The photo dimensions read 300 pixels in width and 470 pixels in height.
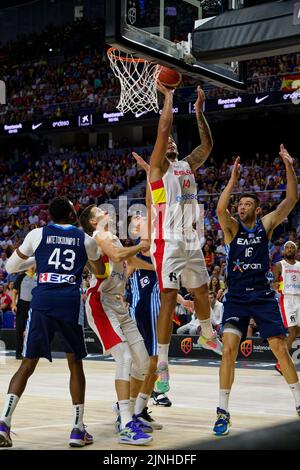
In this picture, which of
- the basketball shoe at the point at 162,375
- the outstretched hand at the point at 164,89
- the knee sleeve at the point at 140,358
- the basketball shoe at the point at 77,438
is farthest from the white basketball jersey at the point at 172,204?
the basketball shoe at the point at 77,438

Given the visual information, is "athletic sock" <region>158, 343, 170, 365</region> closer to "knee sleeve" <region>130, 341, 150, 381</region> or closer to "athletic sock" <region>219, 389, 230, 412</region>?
"knee sleeve" <region>130, 341, 150, 381</region>

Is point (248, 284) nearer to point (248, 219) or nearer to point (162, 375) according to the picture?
point (248, 219)

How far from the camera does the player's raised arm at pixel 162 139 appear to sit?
5840 millimetres

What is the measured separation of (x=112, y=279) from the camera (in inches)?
229

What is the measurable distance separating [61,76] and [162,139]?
23.4 meters

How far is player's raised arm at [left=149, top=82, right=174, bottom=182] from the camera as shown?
584cm

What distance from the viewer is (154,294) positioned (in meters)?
7.22

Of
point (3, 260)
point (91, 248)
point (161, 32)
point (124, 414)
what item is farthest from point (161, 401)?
point (3, 260)

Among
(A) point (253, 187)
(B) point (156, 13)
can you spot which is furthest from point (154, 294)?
(A) point (253, 187)

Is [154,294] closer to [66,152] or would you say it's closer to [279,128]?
[279,128]

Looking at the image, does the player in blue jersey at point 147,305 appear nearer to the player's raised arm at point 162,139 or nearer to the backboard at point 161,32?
the player's raised arm at point 162,139

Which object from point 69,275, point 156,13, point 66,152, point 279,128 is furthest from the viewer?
point 66,152

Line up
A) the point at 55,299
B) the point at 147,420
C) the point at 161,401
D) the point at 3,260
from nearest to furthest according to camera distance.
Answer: the point at 55,299, the point at 147,420, the point at 161,401, the point at 3,260
